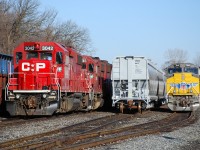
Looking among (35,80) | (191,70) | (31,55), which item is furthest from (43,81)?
(191,70)

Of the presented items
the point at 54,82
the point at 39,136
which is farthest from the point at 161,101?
the point at 39,136

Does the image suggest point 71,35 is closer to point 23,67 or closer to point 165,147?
point 23,67

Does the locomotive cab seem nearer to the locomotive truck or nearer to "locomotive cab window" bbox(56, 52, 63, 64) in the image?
"locomotive cab window" bbox(56, 52, 63, 64)

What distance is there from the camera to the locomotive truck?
74.4ft

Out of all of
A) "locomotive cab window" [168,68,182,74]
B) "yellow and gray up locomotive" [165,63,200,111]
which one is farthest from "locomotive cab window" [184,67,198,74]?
"locomotive cab window" [168,68,182,74]

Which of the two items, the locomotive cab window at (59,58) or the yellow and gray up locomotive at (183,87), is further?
the yellow and gray up locomotive at (183,87)

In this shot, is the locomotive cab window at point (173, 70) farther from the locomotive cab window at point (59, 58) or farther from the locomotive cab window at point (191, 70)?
the locomotive cab window at point (59, 58)

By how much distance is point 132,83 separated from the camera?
23.0 m

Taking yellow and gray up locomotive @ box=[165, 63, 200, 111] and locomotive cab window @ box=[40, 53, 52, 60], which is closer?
locomotive cab window @ box=[40, 53, 52, 60]

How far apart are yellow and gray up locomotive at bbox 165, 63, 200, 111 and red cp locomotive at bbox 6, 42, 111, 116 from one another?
6222 mm

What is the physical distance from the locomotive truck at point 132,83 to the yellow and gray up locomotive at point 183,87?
5.77 ft

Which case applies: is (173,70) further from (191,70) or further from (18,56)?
(18,56)

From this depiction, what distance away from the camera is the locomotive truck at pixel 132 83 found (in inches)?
893

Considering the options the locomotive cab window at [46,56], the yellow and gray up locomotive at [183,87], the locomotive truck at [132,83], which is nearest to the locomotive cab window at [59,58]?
the locomotive cab window at [46,56]
